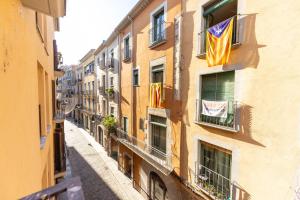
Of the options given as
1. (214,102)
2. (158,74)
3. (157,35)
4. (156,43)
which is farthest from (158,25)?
(214,102)

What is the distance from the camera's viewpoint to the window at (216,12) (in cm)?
740

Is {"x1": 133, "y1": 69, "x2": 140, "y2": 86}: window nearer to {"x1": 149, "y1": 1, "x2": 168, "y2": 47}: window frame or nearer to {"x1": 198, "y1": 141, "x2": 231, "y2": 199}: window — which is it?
{"x1": 149, "y1": 1, "x2": 168, "y2": 47}: window frame

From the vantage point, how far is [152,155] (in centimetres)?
1206

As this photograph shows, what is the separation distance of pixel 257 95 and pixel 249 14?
2.83 m

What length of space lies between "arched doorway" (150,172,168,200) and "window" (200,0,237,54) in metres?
8.55

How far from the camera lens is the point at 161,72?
1161 centimetres

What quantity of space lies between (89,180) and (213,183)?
12834 millimetres

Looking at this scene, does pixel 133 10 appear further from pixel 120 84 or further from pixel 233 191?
pixel 233 191

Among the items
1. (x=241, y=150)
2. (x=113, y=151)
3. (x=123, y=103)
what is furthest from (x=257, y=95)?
(x=113, y=151)

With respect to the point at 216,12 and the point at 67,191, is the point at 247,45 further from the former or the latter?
the point at 67,191

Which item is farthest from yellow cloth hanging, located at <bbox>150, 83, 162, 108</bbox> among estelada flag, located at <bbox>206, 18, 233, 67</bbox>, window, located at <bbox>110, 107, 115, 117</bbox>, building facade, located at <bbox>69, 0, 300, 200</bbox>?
window, located at <bbox>110, 107, 115, 117</bbox>

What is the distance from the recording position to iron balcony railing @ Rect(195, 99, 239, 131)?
6.65 m

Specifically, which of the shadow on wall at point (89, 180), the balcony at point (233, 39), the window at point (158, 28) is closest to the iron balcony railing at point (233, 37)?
the balcony at point (233, 39)

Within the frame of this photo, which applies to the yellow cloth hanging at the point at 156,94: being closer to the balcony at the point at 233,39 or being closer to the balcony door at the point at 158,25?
the balcony door at the point at 158,25
